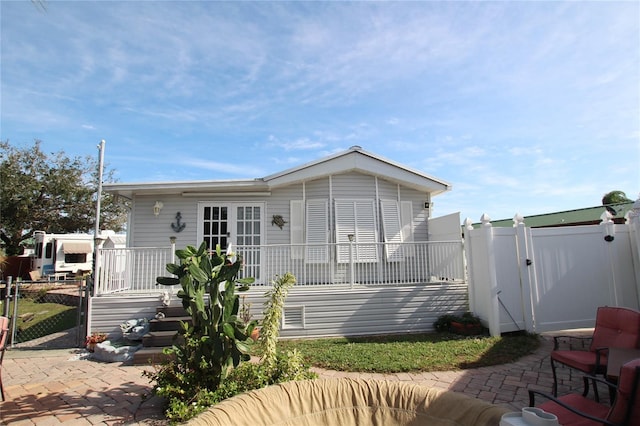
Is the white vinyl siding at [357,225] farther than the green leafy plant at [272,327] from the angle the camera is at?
Yes

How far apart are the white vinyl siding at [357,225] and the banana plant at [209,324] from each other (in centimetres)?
555

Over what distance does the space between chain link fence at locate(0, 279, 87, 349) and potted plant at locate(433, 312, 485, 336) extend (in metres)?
8.11

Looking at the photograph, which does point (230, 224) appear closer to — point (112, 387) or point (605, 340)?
point (112, 387)

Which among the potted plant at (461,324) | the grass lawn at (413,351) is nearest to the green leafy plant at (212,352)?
the grass lawn at (413,351)

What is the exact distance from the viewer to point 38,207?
20672 mm

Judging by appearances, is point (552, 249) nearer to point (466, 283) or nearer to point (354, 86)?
point (466, 283)

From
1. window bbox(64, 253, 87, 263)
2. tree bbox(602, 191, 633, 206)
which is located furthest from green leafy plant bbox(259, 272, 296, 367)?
window bbox(64, 253, 87, 263)

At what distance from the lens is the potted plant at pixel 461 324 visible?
7.09 metres

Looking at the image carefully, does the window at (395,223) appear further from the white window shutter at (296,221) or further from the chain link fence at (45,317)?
the chain link fence at (45,317)

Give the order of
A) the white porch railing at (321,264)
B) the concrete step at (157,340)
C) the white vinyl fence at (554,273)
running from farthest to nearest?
the white porch railing at (321,264), the white vinyl fence at (554,273), the concrete step at (157,340)

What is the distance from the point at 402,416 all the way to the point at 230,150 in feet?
37.9

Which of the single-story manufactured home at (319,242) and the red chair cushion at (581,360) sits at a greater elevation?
the single-story manufactured home at (319,242)

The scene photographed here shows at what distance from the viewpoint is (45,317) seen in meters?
11.1

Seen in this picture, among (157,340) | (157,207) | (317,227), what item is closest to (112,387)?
(157,340)
